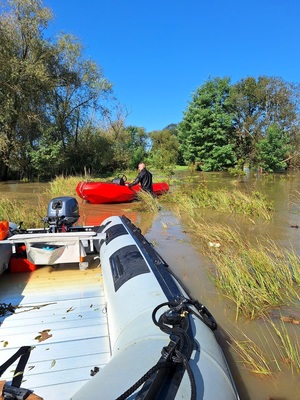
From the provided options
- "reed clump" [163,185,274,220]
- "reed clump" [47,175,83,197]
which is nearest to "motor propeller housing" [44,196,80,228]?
"reed clump" [163,185,274,220]

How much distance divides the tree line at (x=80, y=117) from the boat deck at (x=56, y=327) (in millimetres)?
14469

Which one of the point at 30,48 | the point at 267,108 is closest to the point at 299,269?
the point at 30,48

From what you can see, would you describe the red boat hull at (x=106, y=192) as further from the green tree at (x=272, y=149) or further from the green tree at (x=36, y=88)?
the green tree at (x=272, y=149)

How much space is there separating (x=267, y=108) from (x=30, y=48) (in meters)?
23.0

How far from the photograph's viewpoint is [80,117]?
854 inches

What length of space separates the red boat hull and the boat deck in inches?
210

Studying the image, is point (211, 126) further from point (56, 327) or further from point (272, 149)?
point (56, 327)

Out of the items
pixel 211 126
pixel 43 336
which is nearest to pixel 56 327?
pixel 43 336

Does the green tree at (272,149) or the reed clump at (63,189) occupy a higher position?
the green tree at (272,149)

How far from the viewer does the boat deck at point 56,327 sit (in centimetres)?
213

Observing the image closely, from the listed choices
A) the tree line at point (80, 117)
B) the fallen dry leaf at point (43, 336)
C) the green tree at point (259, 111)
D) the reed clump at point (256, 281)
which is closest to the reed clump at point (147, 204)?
the reed clump at point (256, 281)

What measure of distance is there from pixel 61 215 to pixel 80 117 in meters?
18.7

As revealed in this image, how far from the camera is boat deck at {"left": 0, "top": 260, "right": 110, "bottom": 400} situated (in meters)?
2.13

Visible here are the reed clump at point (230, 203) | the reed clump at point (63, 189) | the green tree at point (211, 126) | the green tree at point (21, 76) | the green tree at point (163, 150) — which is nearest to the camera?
the reed clump at point (230, 203)
